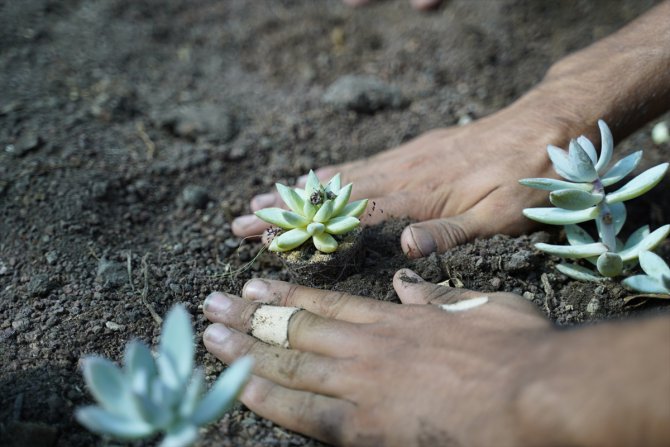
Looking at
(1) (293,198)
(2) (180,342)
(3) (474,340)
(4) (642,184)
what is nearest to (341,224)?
(1) (293,198)

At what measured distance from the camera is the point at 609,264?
1.88 meters

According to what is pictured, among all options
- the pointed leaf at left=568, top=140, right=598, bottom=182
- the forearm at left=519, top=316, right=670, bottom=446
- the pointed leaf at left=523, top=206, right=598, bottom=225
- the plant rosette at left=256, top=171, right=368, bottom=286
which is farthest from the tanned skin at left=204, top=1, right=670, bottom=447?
the pointed leaf at left=568, top=140, right=598, bottom=182

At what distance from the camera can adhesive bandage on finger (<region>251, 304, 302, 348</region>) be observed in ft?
5.57

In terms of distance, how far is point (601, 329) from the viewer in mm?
1302

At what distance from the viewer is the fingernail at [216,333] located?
1.74 metres

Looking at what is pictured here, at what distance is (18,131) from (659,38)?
2708mm

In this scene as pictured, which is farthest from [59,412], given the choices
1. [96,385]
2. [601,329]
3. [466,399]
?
[601,329]

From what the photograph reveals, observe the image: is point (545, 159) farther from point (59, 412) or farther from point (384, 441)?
point (59, 412)

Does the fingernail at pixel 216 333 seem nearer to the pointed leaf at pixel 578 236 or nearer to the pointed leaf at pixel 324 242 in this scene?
the pointed leaf at pixel 324 242

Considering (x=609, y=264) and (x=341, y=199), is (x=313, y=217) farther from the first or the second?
(x=609, y=264)

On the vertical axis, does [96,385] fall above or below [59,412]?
above

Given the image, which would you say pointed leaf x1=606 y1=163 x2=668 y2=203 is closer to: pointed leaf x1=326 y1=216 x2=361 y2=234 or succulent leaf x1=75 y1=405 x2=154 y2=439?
pointed leaf x1=326 y1=216 x2=361 y2=234

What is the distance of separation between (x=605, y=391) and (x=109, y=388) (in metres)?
1.02

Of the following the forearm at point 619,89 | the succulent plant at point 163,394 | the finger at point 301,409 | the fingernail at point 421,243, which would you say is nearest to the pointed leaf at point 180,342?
the succulent plant at point 163,394
